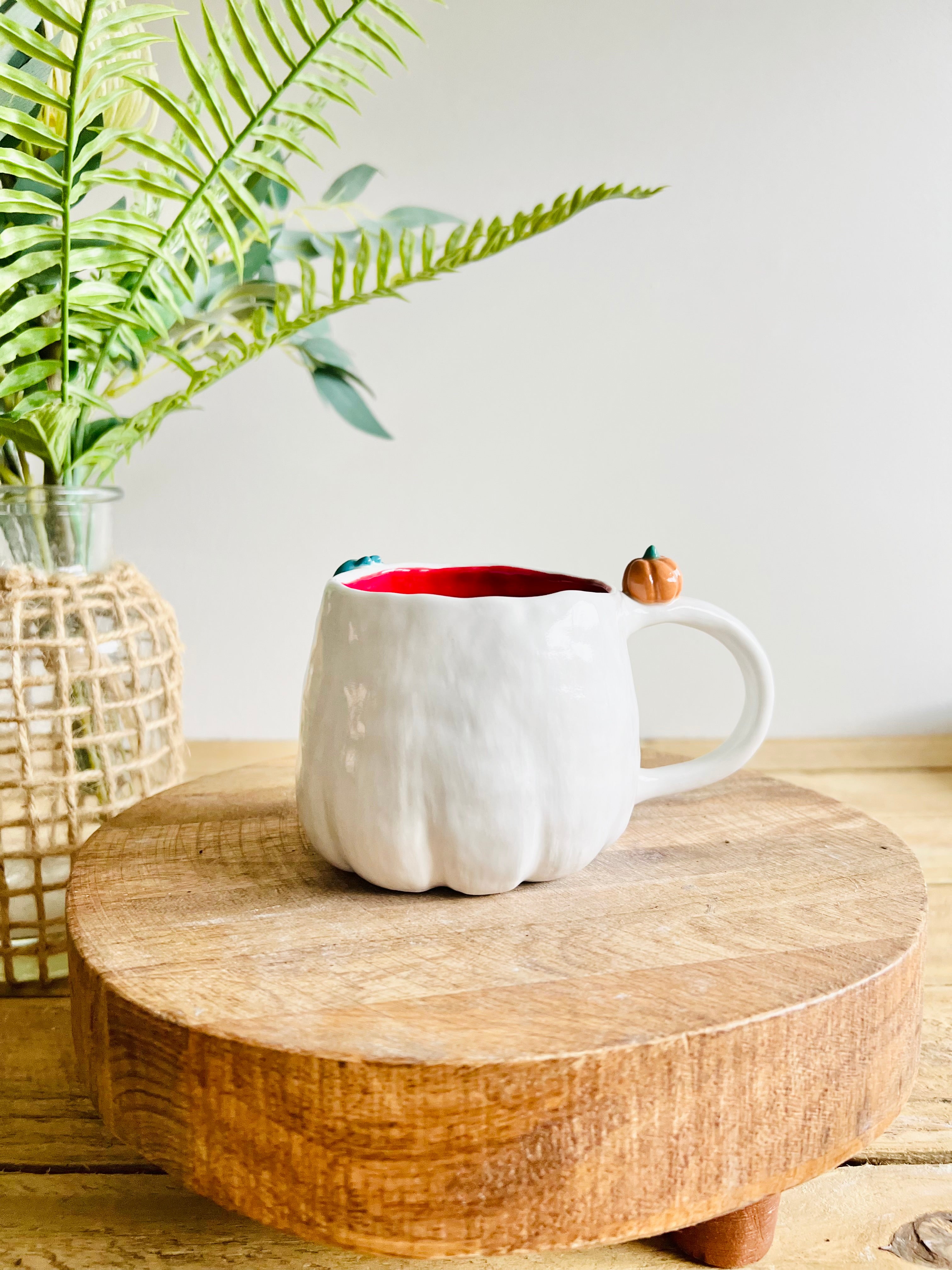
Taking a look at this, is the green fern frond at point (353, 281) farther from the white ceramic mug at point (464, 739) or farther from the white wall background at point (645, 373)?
the white wall background at point (645, 373)

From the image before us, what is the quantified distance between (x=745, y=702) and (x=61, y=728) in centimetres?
40

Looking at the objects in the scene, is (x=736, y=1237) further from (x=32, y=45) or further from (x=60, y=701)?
(x=32, y=45)

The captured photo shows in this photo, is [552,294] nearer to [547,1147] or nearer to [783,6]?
[783,6]

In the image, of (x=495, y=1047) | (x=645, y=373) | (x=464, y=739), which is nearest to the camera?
(x=495, y=1047)

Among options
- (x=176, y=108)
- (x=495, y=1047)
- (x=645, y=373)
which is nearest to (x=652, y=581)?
(x=495, y=1047)

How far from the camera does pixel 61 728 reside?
24.0 inches

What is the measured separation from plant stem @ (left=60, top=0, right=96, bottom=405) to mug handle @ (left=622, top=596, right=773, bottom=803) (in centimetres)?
35

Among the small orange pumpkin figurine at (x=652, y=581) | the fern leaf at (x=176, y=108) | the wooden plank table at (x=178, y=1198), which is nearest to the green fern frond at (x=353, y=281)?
the fern leaf at (x=176, y=108)

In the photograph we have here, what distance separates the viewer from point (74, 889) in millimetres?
452

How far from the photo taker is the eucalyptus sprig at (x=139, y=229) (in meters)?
0.50

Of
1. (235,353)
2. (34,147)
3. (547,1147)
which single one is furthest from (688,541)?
(547,1147)

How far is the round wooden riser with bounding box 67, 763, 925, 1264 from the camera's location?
318mm

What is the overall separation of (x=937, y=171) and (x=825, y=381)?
0.25m

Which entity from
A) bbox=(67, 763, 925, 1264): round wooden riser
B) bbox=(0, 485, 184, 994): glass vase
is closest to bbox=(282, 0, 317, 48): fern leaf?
bbox=(0, 485, 184, 994): glass vase
